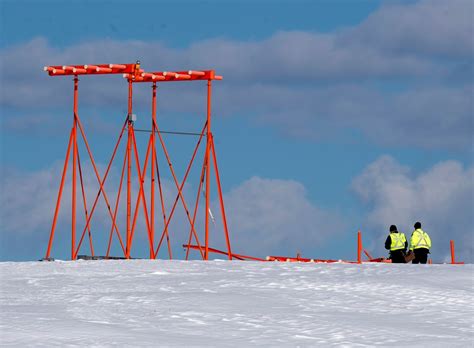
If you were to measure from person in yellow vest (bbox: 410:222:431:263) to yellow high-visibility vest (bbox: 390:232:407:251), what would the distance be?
0.39 m

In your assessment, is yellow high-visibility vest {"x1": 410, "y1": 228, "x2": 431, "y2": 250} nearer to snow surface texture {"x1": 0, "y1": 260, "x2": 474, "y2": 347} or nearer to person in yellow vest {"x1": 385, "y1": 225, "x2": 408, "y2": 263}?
person in yellow vest {"x1": 385, "y1": 225, "x2": 408, "y2": 263}

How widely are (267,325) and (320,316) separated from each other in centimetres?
138

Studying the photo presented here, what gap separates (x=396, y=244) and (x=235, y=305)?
12716mm

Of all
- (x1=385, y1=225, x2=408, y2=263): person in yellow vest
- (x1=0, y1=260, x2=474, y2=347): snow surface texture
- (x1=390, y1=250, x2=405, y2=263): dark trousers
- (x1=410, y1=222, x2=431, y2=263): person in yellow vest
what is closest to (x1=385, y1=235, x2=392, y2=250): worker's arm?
(x1=385, y1=225, x2=408, y2=263): person in yellow vest

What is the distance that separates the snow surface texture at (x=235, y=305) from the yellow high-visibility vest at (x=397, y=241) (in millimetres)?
3871

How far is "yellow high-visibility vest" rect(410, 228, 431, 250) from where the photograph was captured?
32250 millimetres

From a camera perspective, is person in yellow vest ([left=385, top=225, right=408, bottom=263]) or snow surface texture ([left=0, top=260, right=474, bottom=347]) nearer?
snow surface texture ([left=0, top=260, right=474, bottom=347])

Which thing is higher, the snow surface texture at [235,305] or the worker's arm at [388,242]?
the worker's arm at [388,242]

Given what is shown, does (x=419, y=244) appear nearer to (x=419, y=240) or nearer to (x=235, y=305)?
(x=419, y=240)

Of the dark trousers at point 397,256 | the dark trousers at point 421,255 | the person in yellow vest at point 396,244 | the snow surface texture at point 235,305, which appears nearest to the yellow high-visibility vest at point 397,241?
the person in yellow vest at point 396,244

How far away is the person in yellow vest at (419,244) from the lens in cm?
3225

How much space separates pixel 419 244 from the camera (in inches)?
1271

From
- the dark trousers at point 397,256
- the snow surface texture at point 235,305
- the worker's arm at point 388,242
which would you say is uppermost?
the worker's arm at point 388,242

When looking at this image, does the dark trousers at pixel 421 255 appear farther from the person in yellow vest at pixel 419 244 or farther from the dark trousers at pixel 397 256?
the dark trousers at pixel 397 256
